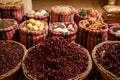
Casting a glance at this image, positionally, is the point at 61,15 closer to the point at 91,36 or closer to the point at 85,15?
the point at 85,15

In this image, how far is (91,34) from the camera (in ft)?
8.41

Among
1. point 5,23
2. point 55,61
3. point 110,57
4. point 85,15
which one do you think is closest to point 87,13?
point 85,15

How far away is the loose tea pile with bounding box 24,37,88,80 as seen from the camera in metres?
1.91

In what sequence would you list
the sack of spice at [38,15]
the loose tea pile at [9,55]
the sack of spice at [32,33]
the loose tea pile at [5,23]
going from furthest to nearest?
the sack of spice at [38,15], the loose tea pile at [5,23], the sack of spice at [32,33], the loose tea pile at [9,55]

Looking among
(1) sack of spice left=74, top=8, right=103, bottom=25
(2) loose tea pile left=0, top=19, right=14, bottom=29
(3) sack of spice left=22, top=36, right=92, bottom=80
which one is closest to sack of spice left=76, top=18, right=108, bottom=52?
(1) sack of spice left=74, top=8, right=103, bottom=25

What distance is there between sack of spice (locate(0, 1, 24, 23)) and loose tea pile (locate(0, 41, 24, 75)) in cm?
76

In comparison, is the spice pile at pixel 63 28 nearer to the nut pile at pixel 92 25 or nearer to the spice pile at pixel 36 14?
the nut pile at pixel 92 25

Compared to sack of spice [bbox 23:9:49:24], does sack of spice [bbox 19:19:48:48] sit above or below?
below

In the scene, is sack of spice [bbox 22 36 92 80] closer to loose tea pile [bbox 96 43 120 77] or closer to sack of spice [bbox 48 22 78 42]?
loose tea pile [bbox 96 43 120 77]

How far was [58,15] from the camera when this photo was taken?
9.93ft

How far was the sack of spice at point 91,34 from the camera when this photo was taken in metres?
2.56

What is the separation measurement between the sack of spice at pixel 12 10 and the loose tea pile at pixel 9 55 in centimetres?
76

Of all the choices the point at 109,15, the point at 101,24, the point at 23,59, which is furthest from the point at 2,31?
the point at 109,15

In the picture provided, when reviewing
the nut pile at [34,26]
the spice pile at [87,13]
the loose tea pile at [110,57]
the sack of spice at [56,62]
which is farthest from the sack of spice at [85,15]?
the sack of spice at [56,62]
